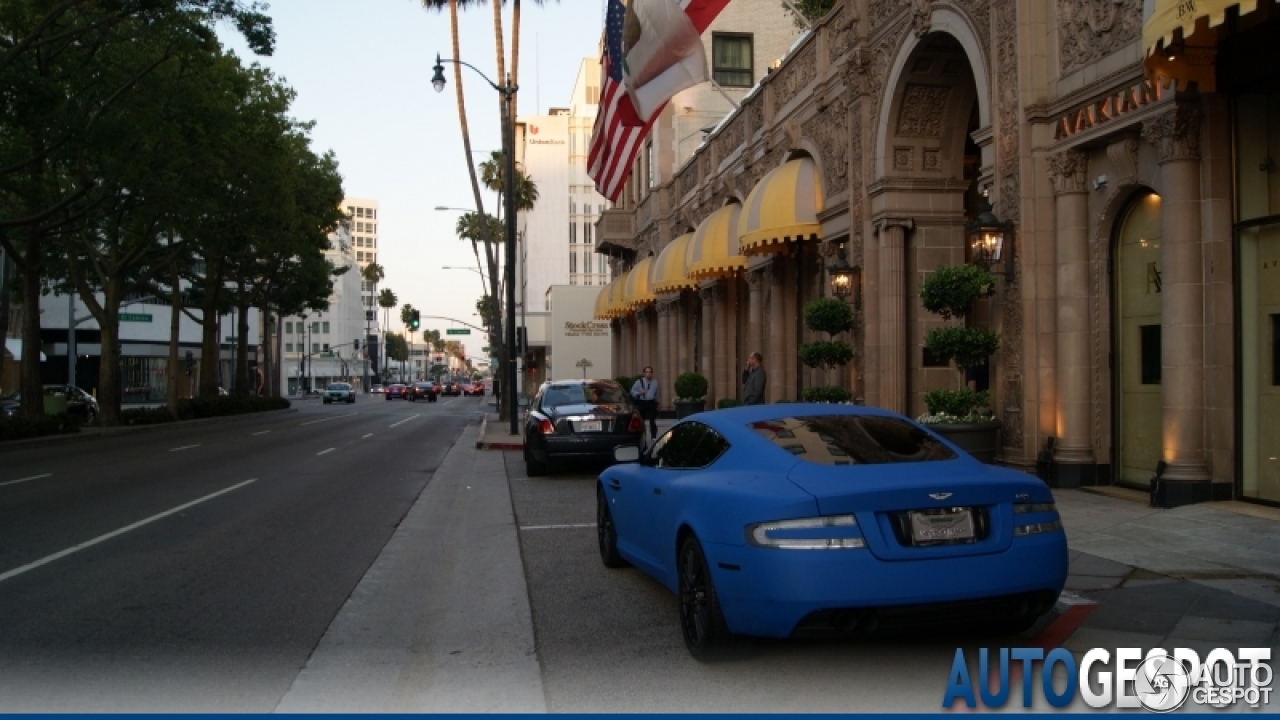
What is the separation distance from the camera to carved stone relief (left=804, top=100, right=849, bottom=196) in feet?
63.6

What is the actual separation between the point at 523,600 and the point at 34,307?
26961mm

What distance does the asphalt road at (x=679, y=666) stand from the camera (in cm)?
527

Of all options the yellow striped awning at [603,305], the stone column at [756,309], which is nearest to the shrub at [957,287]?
the stone column at [756,309]

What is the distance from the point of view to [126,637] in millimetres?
6656

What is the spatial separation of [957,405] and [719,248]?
12.9m

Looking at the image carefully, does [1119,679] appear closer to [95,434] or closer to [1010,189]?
[1010,189]

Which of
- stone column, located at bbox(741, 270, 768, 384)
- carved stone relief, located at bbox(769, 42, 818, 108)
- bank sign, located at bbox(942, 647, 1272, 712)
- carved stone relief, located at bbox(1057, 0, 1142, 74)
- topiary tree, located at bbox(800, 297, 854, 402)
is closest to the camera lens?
bank sign, located at bbox(942, 647, 1272, 712)

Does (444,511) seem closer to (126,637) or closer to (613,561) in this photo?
(613,561)

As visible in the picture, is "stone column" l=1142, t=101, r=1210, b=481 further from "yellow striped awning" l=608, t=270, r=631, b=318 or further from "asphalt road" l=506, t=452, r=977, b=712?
"yellow striped awning" l=608, t=270, r=631, b=318

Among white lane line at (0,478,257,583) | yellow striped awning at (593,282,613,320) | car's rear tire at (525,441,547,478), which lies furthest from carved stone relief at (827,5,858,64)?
yellow striped awning at (593,282,613,320)

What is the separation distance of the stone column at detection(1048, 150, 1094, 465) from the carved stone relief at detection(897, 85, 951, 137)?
15.4 feet

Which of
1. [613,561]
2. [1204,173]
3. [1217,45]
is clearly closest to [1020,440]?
[1204,173]

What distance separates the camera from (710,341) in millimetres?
31328

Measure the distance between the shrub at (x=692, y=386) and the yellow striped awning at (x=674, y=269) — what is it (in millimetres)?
2751
